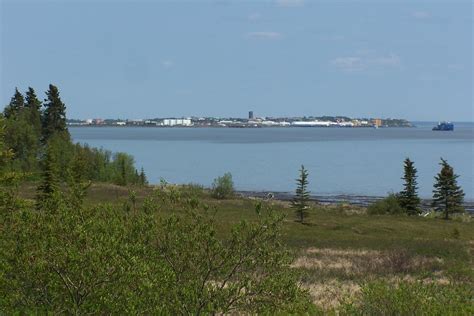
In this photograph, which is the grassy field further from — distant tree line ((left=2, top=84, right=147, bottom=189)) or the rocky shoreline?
distant tree line ((left=2, top=84, right=147, bottom=189))

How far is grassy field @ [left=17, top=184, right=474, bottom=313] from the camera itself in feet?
66.1

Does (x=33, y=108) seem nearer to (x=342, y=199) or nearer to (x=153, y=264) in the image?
(x=342, y=199)

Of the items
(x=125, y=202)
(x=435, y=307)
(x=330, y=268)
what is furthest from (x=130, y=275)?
(x=330, y=268)

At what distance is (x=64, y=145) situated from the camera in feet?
331

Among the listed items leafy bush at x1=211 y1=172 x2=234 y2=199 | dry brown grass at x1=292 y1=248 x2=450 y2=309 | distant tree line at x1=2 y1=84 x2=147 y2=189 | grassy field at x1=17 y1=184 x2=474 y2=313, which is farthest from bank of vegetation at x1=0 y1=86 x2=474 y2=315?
distant tree line at x1=2 y1=84 x2=147 y2=189

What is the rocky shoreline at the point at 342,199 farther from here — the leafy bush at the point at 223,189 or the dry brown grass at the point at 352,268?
the dry brown grass at the point at 352,268

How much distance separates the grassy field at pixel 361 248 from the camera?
66.1 ft

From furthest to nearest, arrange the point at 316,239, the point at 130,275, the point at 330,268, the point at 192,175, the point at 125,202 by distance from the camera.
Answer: the point at 192,175 < the point at 316,239 < the point at 330,268 < the point at 125,202 < the point at 130,275

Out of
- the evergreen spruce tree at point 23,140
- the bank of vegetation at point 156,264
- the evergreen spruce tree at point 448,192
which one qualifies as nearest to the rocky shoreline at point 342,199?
the evergreen spruce tree at point 448,192

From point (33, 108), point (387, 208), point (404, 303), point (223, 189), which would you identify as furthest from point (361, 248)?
point (33, 108)

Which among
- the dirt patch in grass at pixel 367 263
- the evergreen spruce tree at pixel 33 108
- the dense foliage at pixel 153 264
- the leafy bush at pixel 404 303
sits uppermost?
the evergreen spruce tree at pixel 33 108

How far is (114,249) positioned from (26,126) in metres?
96.0

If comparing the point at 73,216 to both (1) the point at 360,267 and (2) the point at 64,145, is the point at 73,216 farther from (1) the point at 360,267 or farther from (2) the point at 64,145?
(2) the point at 64,145

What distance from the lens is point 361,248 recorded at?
133ft
